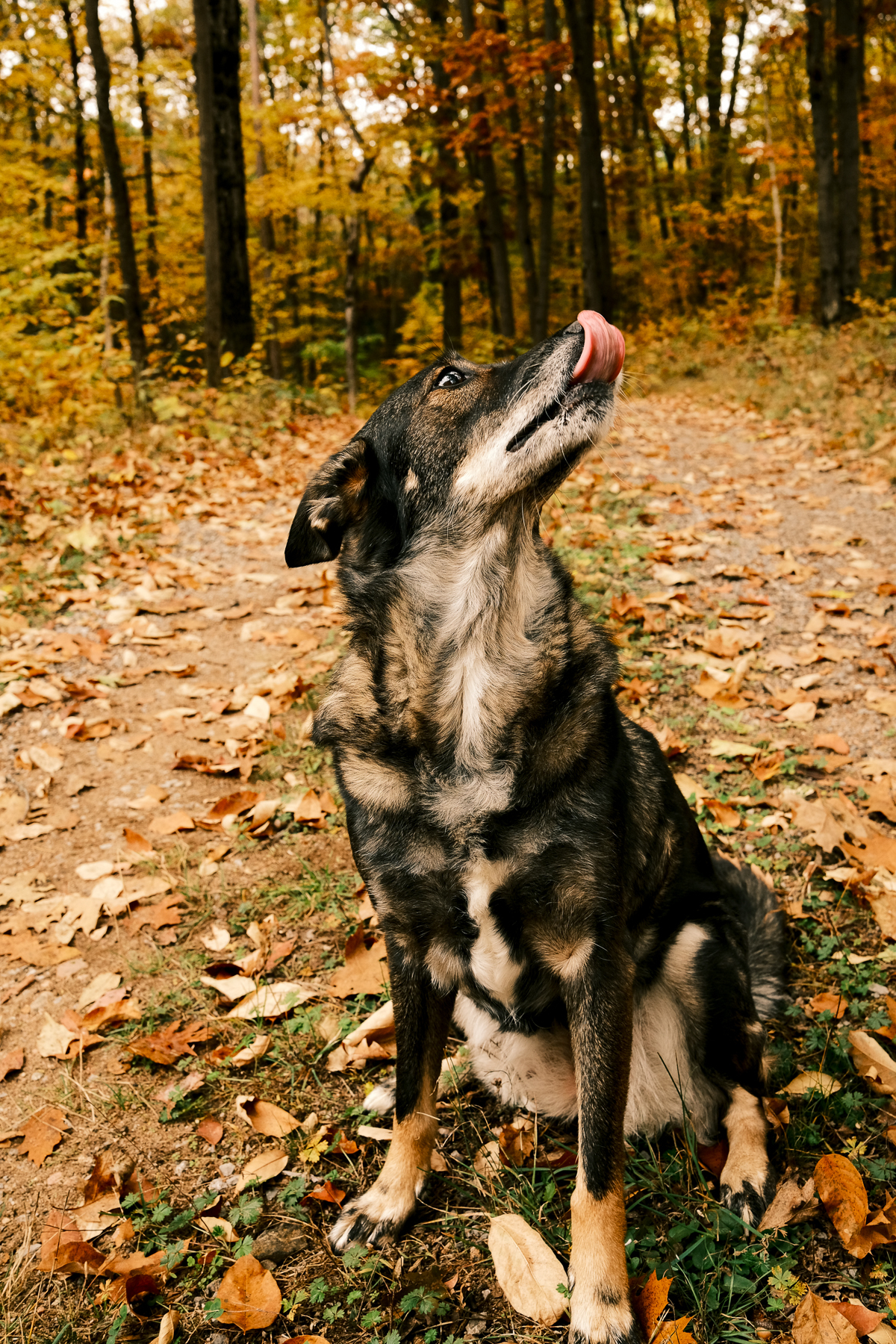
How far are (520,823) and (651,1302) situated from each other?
1.08 metres

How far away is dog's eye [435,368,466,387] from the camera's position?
253cm

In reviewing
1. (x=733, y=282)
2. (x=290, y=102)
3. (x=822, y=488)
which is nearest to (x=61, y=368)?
(x=822, y=488)

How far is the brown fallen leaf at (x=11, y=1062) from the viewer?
2.63m

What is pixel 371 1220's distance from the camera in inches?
83.8

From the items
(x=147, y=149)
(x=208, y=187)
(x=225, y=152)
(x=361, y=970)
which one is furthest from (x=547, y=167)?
(x=361, y=970)

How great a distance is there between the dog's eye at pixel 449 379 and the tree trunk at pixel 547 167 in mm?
13801

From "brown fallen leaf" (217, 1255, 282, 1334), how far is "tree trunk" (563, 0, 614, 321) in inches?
561

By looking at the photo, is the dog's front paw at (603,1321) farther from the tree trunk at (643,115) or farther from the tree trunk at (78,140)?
the tree trunk at (643,115)

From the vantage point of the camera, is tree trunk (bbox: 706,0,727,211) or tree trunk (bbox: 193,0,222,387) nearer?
tree trunk (bbox: 193,0,222,387)

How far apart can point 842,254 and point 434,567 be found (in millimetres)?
14779

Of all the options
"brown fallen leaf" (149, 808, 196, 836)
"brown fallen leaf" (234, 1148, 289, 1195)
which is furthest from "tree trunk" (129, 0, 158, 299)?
"brown fallen leaf" (234, 1148, 289, 1195)

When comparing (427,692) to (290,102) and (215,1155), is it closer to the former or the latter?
(215,1155)

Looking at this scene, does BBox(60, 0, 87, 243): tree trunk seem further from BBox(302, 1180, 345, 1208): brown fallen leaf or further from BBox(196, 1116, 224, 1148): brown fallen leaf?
BBox(302, 1180, 345, 1208): brown fallen leaf

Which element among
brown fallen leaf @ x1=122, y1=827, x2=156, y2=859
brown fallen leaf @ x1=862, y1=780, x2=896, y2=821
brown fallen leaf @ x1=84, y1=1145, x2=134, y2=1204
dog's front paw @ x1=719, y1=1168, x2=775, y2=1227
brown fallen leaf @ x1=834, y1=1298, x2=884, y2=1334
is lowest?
brown fallen leaf @ x1=84, y1=1145, x2=134, y2=1204
